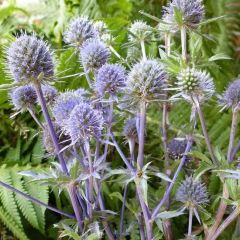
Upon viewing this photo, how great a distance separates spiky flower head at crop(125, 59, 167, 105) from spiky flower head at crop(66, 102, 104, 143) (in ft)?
0.21

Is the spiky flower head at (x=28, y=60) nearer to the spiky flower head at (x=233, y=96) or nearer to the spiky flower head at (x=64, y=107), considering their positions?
the spiky flower head at (x=64, y=107)

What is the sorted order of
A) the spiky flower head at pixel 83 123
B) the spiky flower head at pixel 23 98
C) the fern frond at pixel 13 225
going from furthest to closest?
the fern frond at pixel 13 225, the spiky flower head at pixel 23 98, the spiky flower head at pixel 83 123

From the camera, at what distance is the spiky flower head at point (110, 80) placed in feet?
2.36

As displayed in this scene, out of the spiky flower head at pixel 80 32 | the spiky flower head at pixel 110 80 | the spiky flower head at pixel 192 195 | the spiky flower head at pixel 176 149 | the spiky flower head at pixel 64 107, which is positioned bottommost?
the spiky flower head at pixel 192 195

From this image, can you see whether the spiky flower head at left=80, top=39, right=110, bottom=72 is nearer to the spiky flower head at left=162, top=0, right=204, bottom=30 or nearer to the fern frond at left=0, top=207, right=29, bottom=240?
the spiky flower head at left=162, top=0, right=204, bottom=30

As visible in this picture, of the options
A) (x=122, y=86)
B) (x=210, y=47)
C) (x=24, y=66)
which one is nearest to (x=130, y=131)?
(x=122, y=86)

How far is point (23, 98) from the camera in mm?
765

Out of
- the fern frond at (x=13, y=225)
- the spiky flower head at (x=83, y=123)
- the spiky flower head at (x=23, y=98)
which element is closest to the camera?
the spiky flower head at (x=83, y=123)

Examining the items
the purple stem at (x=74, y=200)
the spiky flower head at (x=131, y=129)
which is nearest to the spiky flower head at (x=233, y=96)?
the spiky flower head at (x=131, y=129)

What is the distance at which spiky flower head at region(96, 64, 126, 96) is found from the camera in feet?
2.36

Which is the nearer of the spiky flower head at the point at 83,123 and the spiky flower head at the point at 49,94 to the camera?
the spiky flower head at the point at 83,123

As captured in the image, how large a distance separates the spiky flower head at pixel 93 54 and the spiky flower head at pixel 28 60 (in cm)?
7

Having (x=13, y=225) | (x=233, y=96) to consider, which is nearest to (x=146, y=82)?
(x=233, y=96)

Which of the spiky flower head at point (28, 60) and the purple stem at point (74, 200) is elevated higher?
the spiky flower head at point (28, 60)
